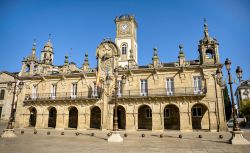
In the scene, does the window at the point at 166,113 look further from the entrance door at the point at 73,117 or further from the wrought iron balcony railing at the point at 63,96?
the entrance door at the point at 73,117

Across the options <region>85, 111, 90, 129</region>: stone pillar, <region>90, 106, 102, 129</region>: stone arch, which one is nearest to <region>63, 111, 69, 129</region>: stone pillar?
<region>85, 111, 90, 129</region>: stone pillar

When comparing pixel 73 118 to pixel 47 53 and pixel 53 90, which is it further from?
pixel 47 53

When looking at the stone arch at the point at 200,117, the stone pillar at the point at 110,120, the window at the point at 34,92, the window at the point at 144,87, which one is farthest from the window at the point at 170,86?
the window at the point at 34,92

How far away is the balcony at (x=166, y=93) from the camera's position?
25.6 m

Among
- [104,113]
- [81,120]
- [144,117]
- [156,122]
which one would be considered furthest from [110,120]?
[156,122]

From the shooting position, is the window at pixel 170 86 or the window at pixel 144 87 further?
the window at pixel 144 87

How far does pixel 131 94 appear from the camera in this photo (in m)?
27.8

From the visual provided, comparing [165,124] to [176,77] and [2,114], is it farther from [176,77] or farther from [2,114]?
[2,114]

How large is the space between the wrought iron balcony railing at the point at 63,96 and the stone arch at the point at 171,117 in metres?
10.0

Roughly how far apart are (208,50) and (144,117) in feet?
42.6

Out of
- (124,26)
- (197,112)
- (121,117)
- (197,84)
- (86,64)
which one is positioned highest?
(124,26)

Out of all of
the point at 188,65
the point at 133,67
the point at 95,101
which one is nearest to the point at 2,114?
the point at 95,101

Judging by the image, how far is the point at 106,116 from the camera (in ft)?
91.1

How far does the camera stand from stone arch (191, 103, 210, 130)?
26.2 m
